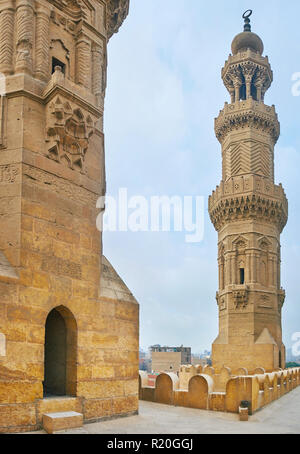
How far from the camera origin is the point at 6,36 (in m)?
8.89

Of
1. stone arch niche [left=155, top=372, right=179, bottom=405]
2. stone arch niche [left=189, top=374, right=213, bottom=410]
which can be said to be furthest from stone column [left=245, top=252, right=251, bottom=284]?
stone arch niche [left=189, top=374, right=213, bottom=410]

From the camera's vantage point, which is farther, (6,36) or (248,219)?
(248,219)

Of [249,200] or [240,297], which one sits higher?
[249,200]

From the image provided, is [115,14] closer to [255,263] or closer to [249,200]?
[249,200]

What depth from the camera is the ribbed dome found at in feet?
101

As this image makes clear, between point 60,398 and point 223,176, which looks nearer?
point 60,398

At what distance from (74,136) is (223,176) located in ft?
69.9

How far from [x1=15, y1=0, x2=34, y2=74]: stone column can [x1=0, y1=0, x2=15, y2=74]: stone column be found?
120 mm

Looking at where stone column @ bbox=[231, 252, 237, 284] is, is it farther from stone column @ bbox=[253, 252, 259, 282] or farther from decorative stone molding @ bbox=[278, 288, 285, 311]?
decorative stone molding @ bbox=[278, 288, 285, 311]

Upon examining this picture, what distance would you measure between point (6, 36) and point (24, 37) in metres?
0.33

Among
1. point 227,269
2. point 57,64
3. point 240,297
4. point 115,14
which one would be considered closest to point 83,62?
point 57,64

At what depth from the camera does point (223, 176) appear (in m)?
29.6
